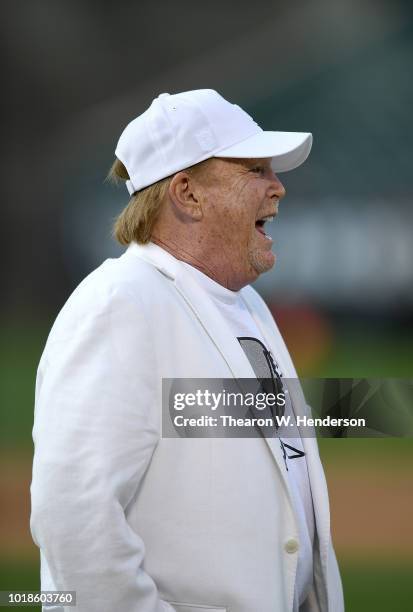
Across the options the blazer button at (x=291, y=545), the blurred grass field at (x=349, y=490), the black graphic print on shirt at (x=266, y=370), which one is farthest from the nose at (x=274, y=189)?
the blurred grass field at (x=349, y=490)

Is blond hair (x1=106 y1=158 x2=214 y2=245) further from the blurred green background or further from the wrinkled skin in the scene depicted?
the blurred green background

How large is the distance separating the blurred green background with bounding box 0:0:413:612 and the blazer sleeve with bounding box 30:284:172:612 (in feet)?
14.9

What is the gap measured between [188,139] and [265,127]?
20.3ft

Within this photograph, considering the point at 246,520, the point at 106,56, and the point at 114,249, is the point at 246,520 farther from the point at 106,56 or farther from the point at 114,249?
the point at 106,56

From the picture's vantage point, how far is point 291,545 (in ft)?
3.76

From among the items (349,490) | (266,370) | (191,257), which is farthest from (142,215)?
(349,490)

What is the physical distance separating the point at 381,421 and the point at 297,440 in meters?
0.71

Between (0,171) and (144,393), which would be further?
(0,171)

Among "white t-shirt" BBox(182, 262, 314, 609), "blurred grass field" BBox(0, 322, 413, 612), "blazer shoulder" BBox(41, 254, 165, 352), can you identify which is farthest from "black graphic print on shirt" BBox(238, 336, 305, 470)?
"blurred grass field" BBox(0, 322, 413, 612)

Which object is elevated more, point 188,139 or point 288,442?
point 188,139

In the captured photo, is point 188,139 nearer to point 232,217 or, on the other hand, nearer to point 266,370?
point 232,217

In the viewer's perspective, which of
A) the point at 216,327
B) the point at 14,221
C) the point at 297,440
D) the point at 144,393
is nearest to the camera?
the point at 144,393

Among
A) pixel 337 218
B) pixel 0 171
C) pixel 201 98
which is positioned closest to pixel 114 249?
pixel 0 171

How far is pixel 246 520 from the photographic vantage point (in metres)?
1.12
